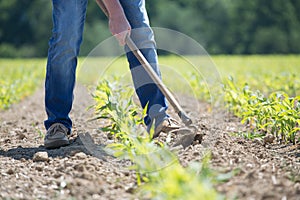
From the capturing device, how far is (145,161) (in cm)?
255

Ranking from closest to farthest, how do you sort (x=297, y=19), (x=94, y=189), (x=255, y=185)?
(x=255, y=185) < (x=94, y=189) < (x=297, y=19)

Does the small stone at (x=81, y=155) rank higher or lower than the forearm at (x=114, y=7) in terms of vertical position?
lower

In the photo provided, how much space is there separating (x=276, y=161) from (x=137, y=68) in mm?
1283

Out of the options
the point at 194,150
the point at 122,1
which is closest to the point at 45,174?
the point at 194,150

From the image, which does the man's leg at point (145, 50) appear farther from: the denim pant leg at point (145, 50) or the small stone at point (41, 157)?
the small stone at point (41, 157)

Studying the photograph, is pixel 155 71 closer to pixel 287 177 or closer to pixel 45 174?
pixel 45 174

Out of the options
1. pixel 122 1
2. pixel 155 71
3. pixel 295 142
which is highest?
pixel 122 1

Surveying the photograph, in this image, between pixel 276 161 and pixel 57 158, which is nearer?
pixel 276 161

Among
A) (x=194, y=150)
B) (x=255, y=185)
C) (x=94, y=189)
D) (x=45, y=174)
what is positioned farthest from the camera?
(x=194, y=150)

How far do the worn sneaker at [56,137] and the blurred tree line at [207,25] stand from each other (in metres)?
37.3

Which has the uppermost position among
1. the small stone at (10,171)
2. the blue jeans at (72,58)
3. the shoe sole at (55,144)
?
the blue jeans at (72,58)

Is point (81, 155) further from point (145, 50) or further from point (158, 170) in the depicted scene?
point (145, 50)

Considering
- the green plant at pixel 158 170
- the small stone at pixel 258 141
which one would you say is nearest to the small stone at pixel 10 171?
the green plant at pixel 158 170

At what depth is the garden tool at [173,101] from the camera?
3367mm
